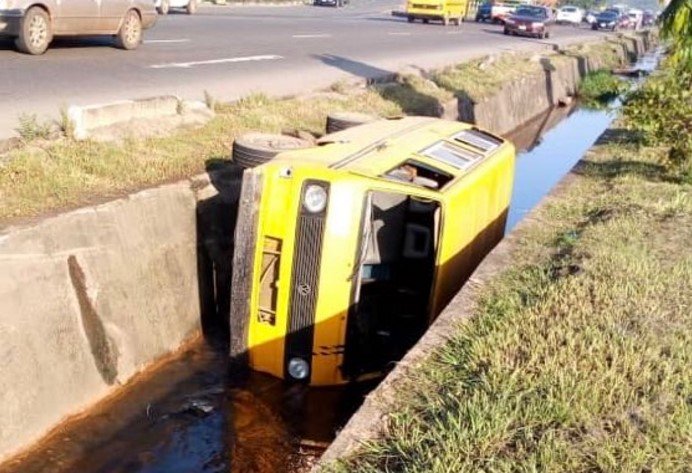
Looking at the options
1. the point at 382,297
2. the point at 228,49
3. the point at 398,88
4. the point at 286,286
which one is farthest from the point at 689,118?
the point at 228,49

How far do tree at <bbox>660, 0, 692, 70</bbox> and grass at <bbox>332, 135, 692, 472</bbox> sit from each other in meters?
3.08

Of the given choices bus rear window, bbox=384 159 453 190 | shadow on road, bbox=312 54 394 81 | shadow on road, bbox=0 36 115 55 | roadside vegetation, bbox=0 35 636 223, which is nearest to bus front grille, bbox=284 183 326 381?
bus rear window, bbox=384 159 453 190

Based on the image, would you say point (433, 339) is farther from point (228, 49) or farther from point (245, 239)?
point (228, 49)

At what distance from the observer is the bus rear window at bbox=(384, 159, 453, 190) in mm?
7418

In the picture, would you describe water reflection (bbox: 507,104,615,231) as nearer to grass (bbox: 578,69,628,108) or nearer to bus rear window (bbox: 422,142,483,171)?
grass (bbox: 578,69,628,108)

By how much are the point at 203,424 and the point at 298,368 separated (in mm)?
888

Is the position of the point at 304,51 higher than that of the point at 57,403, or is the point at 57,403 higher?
the point at 304,51

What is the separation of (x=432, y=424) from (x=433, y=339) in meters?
1.14

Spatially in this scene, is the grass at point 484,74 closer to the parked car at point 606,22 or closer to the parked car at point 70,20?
the parked car at point 70,20

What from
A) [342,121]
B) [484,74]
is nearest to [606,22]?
[484,74]

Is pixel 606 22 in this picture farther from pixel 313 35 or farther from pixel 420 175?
pixel 420 175

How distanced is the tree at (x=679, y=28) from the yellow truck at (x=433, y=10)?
3404 cm

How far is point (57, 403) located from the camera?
→ 6316 mm

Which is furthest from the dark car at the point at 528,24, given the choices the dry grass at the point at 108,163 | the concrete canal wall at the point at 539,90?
the dry grass at the point at 108,163
